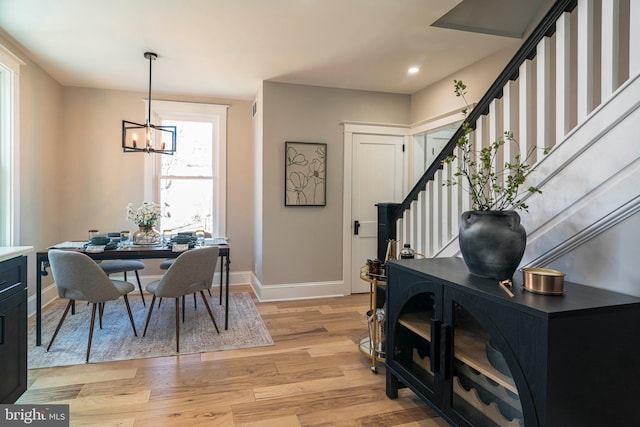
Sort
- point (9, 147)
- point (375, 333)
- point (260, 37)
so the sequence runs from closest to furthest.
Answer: point (375, 333)
point (260, 37)
point (9, 147)

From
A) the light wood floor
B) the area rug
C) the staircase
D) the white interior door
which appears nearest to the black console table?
the staircase

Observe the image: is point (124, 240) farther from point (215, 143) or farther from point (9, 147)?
point (215, 143)

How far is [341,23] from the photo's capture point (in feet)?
9.68

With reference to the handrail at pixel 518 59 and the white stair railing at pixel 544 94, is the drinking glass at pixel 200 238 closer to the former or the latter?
the white stair railing at pixel 544 94

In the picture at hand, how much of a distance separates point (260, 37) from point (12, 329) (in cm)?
279

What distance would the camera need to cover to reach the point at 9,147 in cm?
338

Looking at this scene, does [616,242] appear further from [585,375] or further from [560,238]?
[585,375]

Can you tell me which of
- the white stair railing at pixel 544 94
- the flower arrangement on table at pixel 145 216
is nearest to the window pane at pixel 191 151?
the flower arrangement on table at pixel 145 216

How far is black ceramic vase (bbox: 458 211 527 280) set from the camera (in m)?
1.60

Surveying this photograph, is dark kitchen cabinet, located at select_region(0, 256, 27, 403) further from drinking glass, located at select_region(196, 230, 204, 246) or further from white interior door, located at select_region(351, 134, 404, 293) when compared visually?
white interior door, located at select_region(351, 134, 404, 293)

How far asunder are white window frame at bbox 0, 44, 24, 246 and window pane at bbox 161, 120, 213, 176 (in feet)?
5.52

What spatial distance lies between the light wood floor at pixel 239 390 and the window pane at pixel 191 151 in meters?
2.89

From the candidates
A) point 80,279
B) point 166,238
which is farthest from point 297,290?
point 80,279

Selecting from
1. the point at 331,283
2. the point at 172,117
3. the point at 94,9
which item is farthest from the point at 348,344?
the point at 172,117
